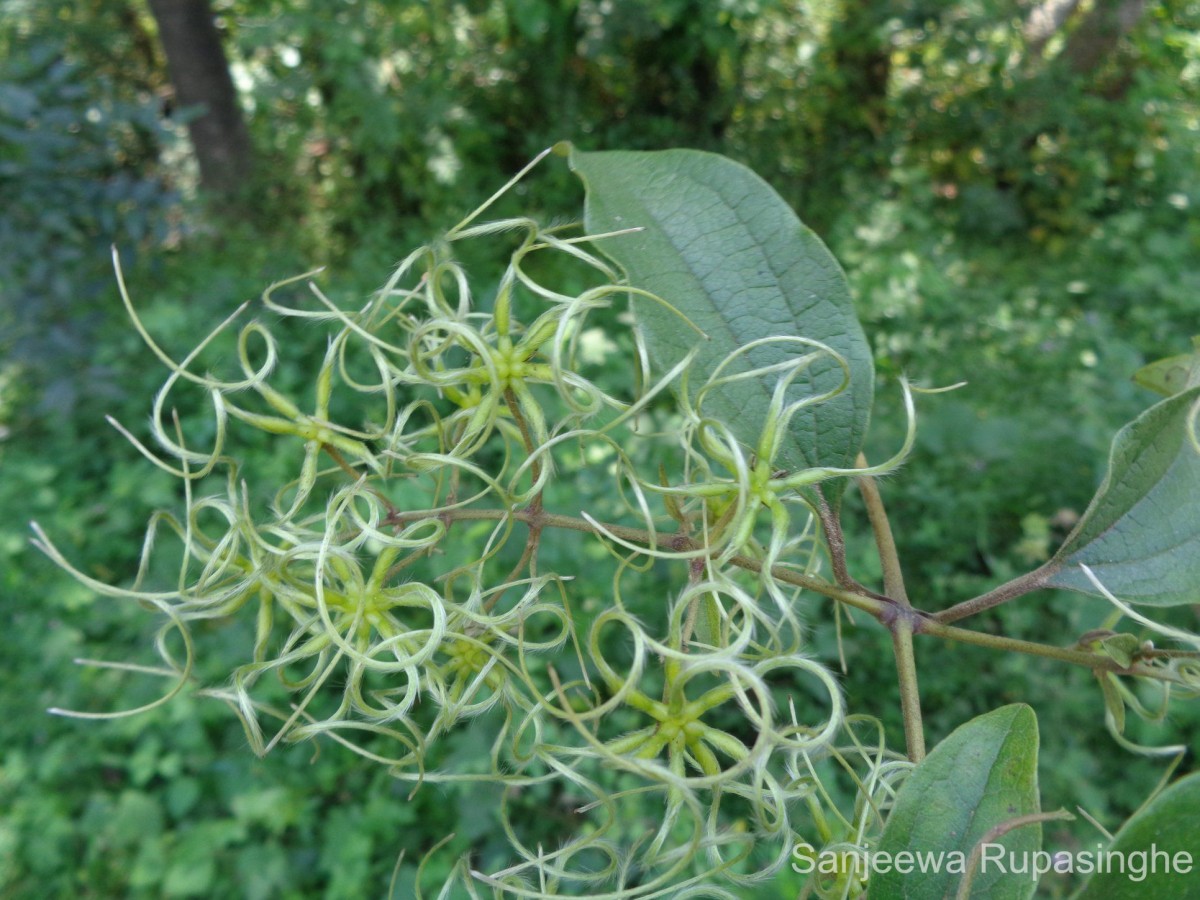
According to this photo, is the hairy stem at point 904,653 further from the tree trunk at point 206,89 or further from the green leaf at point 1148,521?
the tree trunk at point 206,89

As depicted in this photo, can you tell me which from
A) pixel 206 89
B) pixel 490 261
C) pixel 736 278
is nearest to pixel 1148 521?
pixel 736 278

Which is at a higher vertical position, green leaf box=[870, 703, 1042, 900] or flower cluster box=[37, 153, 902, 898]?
flower cluster box=[37, 153, 902, 898]

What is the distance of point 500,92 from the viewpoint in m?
2.92

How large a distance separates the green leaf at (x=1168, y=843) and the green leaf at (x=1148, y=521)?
10cm

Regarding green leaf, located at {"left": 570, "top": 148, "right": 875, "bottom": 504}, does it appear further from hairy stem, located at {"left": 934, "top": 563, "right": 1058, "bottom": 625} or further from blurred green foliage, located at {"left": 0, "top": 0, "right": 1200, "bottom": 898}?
blurred green foliage, located at {"left": 0, "top": 0, "right": 1200, "bottom": 898}

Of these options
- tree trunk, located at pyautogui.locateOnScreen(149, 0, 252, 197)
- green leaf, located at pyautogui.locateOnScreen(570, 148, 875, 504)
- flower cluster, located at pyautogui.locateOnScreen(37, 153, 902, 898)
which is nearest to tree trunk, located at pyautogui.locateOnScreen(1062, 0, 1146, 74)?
tree trunk, located at pyautogui.locateOnScreen(149, 0, 252, 197)

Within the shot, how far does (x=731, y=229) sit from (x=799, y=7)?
300 centimetres

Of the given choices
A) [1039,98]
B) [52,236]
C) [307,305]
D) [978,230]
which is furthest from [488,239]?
[1039,98]

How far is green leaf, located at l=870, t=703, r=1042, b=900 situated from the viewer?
0.38m

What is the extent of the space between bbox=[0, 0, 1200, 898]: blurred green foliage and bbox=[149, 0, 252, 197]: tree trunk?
0.10 meters

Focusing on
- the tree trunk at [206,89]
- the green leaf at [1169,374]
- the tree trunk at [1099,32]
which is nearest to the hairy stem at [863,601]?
the green leaf at [1169,374]

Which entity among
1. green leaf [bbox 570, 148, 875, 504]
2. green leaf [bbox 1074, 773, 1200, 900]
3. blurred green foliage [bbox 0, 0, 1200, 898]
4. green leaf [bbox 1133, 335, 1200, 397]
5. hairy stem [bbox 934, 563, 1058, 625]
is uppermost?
green leaf [bbox 570, 148, 875, 504]

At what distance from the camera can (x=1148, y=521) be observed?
0.44 m

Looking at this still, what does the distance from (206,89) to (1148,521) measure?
3.03 metres
